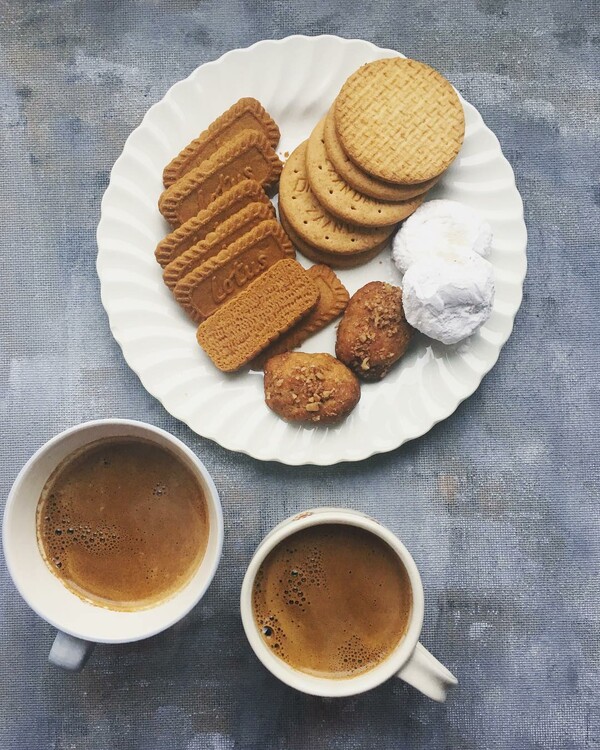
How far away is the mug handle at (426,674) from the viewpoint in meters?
1.21

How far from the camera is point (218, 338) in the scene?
1.44 meters

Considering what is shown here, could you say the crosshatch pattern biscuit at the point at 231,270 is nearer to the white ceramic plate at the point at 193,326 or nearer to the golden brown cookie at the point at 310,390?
the white ceramic plate at the point at 193,326

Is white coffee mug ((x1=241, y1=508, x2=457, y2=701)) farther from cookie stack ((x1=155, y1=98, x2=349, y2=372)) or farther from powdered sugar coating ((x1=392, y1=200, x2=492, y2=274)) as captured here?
powdered sugar coating ((x1=392, y1=200, x2=492, y2=274))

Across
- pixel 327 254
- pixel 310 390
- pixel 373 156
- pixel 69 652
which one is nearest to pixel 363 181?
pixel 373 156

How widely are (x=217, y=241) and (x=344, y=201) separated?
0.27 m

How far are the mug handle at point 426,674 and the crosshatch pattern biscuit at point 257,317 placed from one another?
0.65 m

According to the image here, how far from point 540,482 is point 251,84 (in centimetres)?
106

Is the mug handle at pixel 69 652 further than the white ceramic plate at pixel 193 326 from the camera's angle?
No

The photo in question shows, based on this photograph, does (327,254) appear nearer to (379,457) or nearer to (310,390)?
(310,390)

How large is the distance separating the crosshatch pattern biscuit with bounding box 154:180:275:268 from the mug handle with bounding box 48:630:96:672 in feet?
2.41

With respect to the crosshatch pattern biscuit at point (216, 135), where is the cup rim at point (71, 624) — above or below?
below

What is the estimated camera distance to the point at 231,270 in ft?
4.79

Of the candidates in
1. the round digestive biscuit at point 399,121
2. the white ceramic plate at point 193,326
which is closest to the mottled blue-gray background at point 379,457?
the white ceramic plate at point 193,326

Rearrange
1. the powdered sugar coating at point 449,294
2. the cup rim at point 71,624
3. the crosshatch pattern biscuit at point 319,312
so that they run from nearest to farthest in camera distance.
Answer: the cup rim at point 71,624
the powdered sugar coating at point 449,294
the crosshatch pattern biscuit at point 319,312
